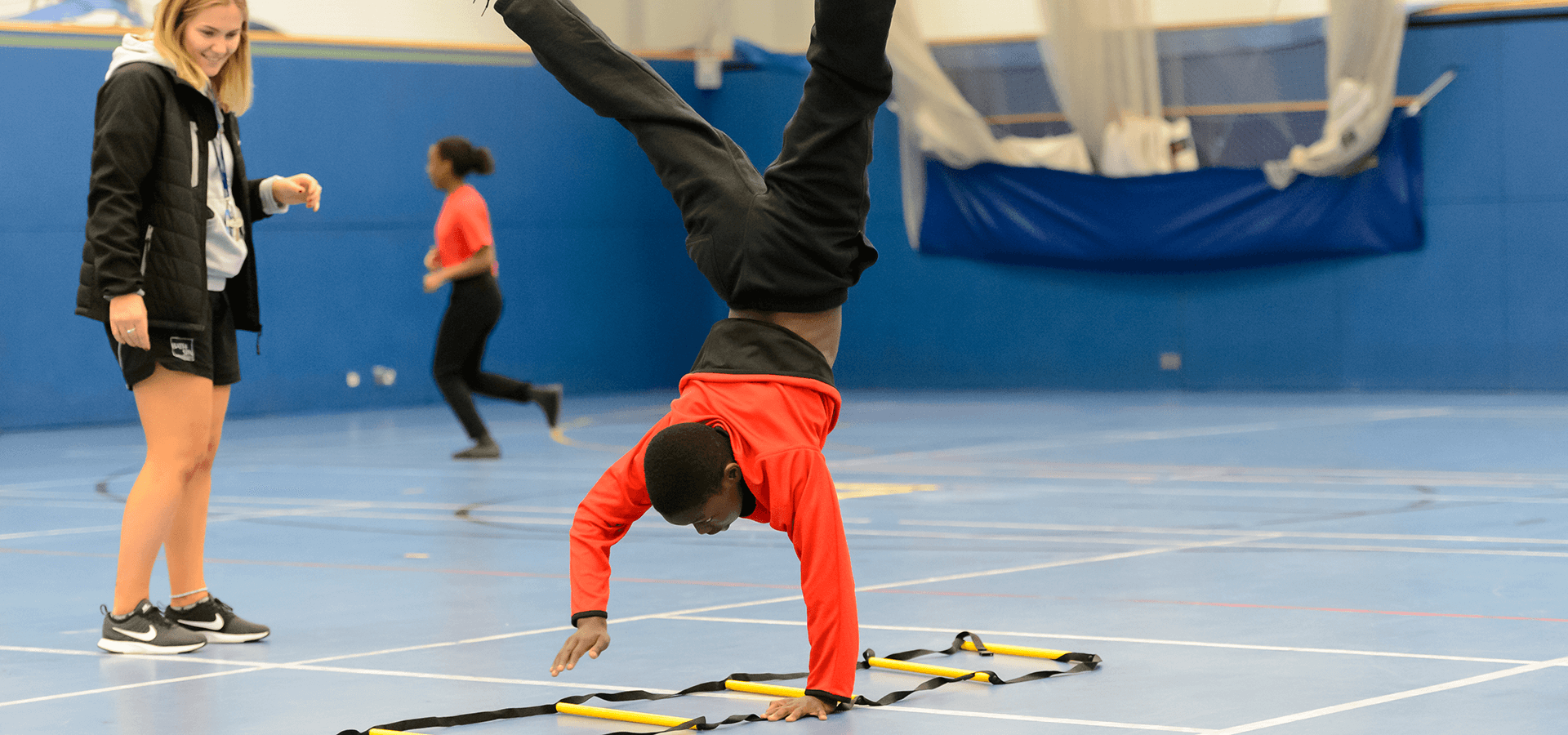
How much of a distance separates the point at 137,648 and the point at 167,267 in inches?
41.3

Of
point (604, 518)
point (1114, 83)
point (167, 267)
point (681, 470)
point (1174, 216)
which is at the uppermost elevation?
point (1114, 83)

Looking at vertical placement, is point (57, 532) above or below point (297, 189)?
below

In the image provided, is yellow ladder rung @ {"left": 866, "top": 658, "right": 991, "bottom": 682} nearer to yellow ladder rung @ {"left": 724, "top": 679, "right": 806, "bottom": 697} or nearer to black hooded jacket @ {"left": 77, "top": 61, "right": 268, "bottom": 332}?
yellow ladder rung @ {"left": 724, "top": 679, "right": 806, "bottom": 697}

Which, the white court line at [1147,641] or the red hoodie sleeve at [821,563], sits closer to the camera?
the red hoodie sleeve at [821,563]

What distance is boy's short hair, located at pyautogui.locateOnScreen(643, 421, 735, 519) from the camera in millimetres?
3936

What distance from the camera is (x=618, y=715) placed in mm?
4332

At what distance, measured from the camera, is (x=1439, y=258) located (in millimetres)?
15445

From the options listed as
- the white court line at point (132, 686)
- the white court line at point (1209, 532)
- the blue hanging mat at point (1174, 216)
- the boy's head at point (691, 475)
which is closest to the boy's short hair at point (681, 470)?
the boy's head at point (691, 475)

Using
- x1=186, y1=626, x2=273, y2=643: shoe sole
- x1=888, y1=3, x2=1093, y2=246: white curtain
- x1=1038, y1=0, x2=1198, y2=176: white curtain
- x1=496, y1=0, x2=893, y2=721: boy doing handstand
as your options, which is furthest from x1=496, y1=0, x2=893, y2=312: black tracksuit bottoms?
x1=888, y1=3, x2=1093, y2=246: white curtain

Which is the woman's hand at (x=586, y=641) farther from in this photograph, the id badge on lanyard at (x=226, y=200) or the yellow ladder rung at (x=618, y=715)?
the id badge on lanyard at (x=226, y=200)

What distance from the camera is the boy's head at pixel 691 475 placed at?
3.94 metres

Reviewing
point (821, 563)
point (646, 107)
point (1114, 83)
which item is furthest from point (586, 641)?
point (1114, 83)

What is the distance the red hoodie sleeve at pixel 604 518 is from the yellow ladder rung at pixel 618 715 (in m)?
0.35

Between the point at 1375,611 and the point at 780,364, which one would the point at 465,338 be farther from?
the point at 780,364
